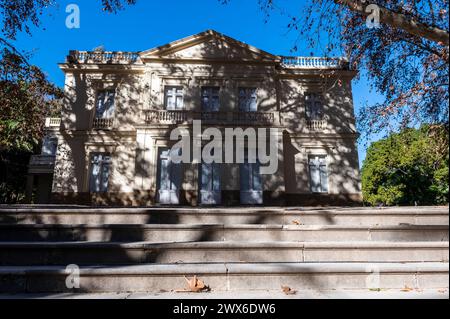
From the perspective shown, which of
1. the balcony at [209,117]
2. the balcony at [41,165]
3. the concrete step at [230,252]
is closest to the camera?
the concrete step at [230,252]

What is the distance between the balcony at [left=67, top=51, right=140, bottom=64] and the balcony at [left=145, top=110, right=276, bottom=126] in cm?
428

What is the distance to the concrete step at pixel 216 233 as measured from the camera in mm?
3756

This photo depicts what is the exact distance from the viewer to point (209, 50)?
1700cm

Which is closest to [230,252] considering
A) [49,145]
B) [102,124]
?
[102,124]

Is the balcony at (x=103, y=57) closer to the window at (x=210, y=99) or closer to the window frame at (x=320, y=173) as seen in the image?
the window at (x=210, y=99)

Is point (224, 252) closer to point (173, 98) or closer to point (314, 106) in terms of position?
point (173, 98)

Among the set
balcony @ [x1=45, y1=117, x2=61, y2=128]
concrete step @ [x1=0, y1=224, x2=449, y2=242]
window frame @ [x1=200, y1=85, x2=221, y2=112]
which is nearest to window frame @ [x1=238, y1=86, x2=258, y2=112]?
window frame @ [x1=200, y1=85, x2=221, y2=112]

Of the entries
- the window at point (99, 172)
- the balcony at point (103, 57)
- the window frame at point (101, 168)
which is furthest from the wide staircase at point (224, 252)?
the balcony at point (103, 57)

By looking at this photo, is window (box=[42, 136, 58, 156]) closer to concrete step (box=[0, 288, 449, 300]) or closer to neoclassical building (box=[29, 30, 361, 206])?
neoclassical building (box=[29, 30, 361, 206])

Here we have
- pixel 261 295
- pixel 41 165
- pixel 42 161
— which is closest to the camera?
pixel 261 295

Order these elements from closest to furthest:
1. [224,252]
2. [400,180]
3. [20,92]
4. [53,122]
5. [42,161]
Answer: [224,252], [20,92], [42,161], [53,122], [400,180]

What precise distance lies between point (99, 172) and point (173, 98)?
5951mm

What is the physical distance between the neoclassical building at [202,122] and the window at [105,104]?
0.06m
